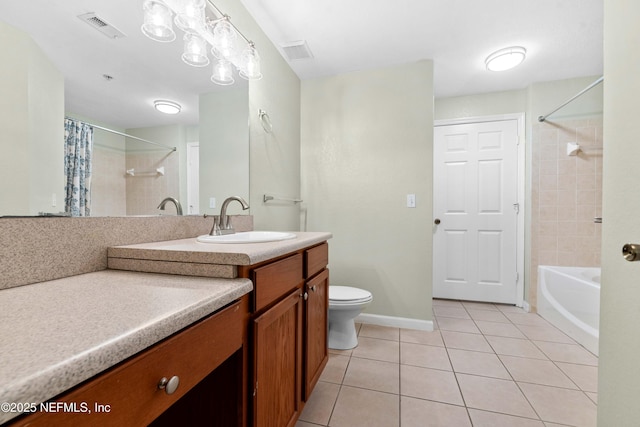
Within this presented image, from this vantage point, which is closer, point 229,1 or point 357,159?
point 229,1

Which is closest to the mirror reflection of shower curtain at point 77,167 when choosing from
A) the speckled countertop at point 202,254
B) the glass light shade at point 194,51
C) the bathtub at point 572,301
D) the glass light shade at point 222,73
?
the speckled countertop at point 202,254

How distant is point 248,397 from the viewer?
2.69 ft

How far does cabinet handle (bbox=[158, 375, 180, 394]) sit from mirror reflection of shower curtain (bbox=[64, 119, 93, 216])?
66 cm

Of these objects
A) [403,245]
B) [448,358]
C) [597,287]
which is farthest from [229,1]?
[597,287]

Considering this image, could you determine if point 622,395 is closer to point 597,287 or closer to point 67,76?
point 597,287

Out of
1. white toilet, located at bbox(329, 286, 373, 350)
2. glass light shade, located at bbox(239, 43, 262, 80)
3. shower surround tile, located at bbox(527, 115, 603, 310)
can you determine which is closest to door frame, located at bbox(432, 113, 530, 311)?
shower surround tile, located at bbox(527, 115, 603, 310)

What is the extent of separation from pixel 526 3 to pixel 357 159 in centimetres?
146

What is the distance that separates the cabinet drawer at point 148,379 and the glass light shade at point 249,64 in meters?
1.43

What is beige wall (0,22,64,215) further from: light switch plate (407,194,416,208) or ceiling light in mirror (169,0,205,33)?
light switch plate (407,194,416,208)

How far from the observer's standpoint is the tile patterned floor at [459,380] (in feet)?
4.38

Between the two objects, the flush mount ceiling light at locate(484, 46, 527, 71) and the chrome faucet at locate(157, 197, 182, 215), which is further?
the flush mount ceiling light at locate(484, 46, 527, 71)

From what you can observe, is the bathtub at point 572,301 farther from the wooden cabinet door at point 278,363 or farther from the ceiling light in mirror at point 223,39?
the ceiling light in mirror at point 223,39

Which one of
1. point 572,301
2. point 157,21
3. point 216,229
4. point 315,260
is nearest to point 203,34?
point 157,21

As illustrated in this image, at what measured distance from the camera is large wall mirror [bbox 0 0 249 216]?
2.35 ft
